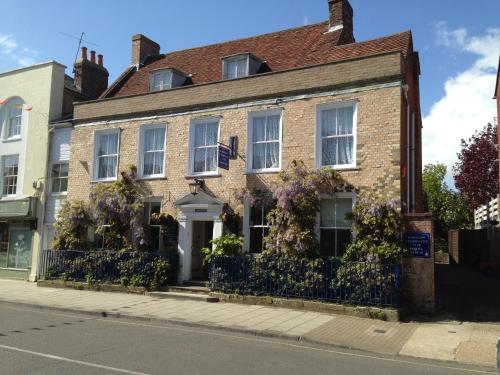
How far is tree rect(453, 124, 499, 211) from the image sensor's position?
97.5 feet

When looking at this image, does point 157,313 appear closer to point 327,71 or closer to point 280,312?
point 280,312

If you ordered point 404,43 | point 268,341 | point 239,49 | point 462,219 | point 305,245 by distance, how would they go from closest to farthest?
point 268,341
point 305,245
point 404,43
point 239,49
point 462,219

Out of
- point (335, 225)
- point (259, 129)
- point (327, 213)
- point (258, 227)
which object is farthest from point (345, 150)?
point (258, 227)

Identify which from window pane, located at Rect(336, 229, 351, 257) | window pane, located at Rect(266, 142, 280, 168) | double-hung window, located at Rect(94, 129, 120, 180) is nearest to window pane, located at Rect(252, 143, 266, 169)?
window pane, located at Rect(266, 142, 280, 168)

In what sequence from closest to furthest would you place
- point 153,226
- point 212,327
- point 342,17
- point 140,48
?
point 212,327 → point 153,226 → point 342,17 → point 140,48

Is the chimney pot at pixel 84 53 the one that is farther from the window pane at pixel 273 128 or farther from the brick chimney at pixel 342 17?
the window pane at pixel 273 128

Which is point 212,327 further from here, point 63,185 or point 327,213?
point 63,185

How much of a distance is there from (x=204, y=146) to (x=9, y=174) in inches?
419

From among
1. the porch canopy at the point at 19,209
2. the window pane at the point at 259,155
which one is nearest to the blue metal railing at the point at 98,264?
the porch canopy at the point at 19,209

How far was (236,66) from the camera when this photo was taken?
17.8 meters

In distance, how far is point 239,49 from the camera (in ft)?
66.0

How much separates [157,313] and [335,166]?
6461mm

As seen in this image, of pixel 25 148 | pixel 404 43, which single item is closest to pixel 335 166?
pixel 404 43

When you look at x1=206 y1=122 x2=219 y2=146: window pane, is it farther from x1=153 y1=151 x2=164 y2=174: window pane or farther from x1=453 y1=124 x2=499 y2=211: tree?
x1=453 y1=124 x2=499 y2=211: tree
